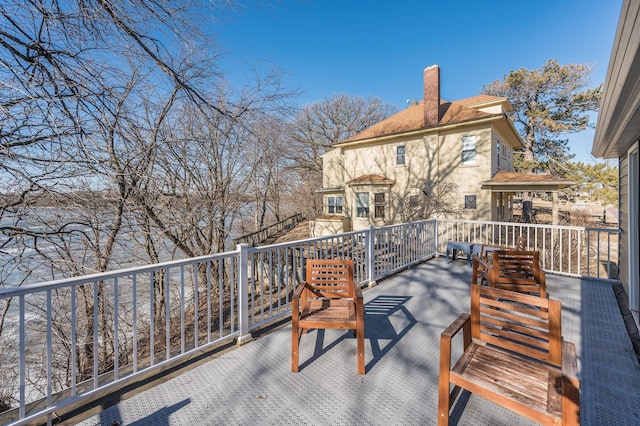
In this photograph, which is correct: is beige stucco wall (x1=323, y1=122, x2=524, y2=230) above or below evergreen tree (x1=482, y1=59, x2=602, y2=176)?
below

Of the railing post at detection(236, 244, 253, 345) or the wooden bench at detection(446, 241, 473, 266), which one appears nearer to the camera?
the railing post at detection(236, 244, 253, 345)

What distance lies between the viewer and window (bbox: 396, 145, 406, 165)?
14008 millimetres

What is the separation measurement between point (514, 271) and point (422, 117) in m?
12.1

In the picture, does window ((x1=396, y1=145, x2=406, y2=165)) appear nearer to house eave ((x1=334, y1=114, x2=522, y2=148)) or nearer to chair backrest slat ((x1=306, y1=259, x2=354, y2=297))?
house eave ((x1=334, y1=114, x2=522, y2=148))

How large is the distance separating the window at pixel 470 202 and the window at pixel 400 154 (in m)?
3.37

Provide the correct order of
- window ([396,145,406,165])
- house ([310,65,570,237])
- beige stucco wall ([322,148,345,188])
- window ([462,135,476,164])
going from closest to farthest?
house ([310,65,570,237])
window ([462,135,476,164])
window ([396,145,406,165])
beige stucco wall ([322,148,345,188])

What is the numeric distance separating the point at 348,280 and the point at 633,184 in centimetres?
374

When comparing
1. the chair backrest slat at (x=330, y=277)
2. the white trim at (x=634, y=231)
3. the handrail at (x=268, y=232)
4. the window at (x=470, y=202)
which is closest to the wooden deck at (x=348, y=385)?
the white trim at (x=634, y=231)

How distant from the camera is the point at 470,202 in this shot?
12.1 m

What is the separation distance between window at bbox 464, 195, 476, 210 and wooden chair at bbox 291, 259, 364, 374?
35.8ft

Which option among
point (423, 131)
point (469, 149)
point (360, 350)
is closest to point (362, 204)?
point (423, 131)

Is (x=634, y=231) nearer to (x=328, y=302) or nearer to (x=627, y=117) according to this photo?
(x=627, y=117)

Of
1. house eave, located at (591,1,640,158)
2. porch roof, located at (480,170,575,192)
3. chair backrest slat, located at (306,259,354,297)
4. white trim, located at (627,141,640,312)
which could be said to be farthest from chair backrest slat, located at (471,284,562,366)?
porch roof, located at (480,170,575,192)

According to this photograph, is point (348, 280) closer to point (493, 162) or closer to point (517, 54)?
point (493, 162)
